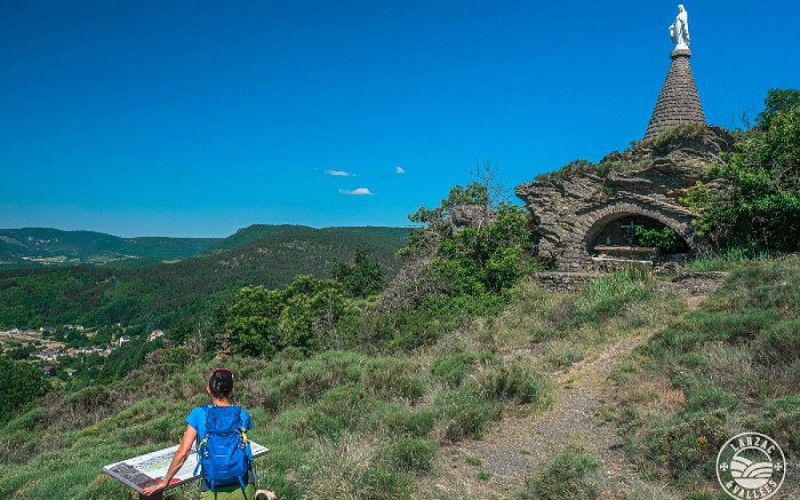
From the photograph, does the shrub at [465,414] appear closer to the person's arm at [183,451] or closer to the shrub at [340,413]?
→ the shrub at [340,413]

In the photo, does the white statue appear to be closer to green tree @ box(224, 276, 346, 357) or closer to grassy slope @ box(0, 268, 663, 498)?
grassy slope @ box(0, 268, 663, 498)

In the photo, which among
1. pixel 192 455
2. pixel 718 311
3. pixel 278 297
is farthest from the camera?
pixel 278 297

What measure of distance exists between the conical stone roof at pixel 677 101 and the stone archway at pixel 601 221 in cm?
320

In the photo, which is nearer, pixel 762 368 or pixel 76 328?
pixel 762 368

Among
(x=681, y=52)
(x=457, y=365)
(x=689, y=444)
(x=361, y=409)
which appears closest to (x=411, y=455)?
(x=361, y=409)

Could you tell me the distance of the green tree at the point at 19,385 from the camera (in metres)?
28.4

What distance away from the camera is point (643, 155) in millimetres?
15680

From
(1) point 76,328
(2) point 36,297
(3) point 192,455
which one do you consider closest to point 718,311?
(3) point 192,455

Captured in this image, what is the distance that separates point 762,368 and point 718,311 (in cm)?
306

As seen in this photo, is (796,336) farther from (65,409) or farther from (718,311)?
(65,409)

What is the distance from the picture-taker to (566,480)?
160 inches

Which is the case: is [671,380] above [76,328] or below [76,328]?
above

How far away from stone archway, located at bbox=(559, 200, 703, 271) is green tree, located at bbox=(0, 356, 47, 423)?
3054 centimetres

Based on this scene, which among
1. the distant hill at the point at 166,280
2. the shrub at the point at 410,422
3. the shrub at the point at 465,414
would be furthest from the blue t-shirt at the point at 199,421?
the distant hill at the point at 166,280
